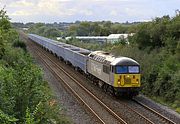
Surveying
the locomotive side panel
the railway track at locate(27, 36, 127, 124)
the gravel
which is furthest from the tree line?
the railway track at locate(27, 36, 127, 124)

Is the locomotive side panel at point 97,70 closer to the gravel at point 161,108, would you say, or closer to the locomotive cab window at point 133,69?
the locomotive cab window at point 133,69

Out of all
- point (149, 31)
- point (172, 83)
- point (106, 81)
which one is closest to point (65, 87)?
point (106, 81)

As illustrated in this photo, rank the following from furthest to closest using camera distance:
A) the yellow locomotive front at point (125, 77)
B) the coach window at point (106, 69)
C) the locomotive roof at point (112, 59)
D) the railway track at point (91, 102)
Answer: the coach window at point (106, 69) → the locomotive roof at point (112, 59) → the yellow locomotive front at point (125, 77) → the railway track at point (91, 102)

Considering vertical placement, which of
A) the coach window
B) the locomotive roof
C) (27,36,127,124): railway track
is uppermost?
the locomotive roof

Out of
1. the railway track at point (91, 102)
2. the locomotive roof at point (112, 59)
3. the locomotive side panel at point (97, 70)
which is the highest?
the locomotive roof at point (112, 59)

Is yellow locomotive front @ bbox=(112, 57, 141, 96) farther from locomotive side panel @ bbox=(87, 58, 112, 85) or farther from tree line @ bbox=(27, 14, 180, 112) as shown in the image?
tree line @ bbox=(27, 14, 180, 112)

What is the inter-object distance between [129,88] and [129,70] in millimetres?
1161

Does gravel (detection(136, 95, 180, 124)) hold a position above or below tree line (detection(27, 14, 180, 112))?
below

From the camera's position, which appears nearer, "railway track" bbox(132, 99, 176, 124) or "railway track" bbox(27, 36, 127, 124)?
"railway track" bbox(132, 99, 176, 124)

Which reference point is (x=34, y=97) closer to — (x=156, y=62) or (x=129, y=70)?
(x=129, y=70)

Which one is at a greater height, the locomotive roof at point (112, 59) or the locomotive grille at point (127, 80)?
the locomotive roof at point (112, 59)

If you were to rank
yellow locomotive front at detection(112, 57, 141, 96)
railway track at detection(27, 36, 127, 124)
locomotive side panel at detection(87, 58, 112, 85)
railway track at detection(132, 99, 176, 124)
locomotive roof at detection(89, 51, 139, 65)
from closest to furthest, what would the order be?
railway track at detection(132, 99, 176, 124) → railway track at detection(27, 36, 127, 124) → yellow locomotive front at detection(112, 57, 141, 96) → locomotive roof at detection(89, 51, 139, 65) → locomotive side panel at detection(87, 58, 112, 85)

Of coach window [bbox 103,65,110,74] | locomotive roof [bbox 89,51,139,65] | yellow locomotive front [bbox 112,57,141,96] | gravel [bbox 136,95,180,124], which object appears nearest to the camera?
gravel [bbox 136,95,180,124]

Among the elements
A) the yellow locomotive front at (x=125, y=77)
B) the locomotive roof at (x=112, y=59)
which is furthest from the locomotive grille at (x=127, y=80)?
the locomotive roof at (x=112, y=59)
